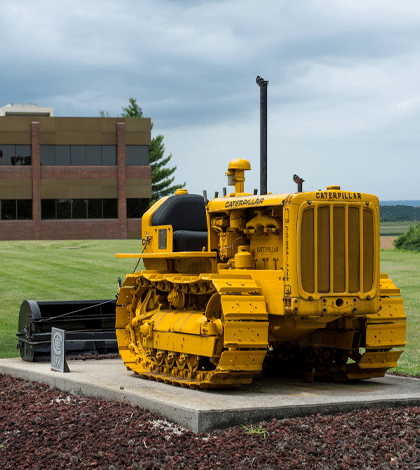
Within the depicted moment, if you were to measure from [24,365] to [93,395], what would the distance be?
304 centimetres

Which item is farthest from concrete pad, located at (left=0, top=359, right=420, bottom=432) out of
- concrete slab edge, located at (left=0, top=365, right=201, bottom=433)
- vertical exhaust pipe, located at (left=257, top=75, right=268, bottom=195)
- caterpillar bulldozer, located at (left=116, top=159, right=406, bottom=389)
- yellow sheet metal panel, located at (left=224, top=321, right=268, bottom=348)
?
vertical exhaust pipe, located at (left=257, top=75, right=268, bottom=195)

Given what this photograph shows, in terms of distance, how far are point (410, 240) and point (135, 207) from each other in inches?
910

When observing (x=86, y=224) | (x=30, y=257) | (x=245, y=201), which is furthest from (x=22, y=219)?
(x=245, y=201)

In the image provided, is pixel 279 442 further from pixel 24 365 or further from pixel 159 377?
pixel 24 365

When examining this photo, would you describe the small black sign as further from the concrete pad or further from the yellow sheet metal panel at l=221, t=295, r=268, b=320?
the yellow sheet metal panel at l=221, t=295, r=268, b=320

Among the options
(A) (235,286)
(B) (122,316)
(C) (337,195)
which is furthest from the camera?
(B) (122,316)

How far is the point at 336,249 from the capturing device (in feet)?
27.4

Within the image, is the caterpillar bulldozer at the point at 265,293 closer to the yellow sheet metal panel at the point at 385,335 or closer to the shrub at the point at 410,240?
the yellow sheet metal panel at the point at 385,335

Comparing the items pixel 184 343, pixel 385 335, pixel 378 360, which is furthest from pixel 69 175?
pixel 385 335

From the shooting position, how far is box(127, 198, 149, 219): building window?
168 feet

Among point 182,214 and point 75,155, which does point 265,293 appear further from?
point 75,155

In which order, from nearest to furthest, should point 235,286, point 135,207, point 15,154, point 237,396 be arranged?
point 237,396
point 235,286
point 15,154
point 135,207

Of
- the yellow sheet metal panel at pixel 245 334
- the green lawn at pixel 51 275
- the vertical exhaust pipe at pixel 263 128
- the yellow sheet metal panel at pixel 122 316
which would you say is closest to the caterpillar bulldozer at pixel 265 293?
the yellow sheet metal panel at pixel 245 334

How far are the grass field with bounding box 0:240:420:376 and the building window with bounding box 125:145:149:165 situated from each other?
13.6 meters
